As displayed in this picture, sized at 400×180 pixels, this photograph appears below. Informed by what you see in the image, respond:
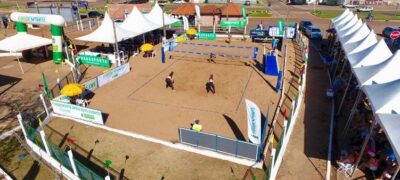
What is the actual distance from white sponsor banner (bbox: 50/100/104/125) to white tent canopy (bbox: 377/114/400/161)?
1403 centimetres

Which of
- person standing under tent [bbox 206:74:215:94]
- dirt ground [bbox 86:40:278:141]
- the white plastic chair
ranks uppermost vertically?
person standing under tent [bbox 206:74:215:94]

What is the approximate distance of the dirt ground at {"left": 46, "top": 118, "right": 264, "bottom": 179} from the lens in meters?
12.6

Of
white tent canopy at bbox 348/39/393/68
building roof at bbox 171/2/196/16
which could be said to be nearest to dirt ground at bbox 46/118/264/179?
white tent canopy at bbox 348/39/393/68

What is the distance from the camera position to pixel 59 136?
1566 centimetres

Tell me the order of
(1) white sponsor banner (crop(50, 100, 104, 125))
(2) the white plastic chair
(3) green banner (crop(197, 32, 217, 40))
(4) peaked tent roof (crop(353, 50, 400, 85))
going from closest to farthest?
(2) the white plastic chair → (4) peaked tent roof (crop(353, 50, 400, 85)) → (1) white sponsor banner (crop(50, 100, 104, 125)) → (3) green banner (crop(197, 32, 217, 40))

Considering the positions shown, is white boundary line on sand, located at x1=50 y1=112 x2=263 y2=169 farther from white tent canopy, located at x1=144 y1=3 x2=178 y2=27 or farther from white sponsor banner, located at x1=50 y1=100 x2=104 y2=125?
white tent canopy, located at x1=144 y1=3 x2=178 y2=27

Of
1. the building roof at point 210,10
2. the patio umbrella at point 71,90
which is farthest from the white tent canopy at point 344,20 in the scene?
the patio umbrella at point 71,90

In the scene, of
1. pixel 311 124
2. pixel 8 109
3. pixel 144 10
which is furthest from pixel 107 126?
pixel 144 10

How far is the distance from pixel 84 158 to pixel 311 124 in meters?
12.9

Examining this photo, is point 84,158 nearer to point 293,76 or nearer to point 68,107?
point 68,107

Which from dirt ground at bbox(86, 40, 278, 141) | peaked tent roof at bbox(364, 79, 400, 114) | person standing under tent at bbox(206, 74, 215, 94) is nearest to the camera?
peaked tent roof at bbox(364, 79, 400, 114)

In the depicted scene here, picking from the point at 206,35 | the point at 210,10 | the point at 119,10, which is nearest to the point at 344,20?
the point at 206,35

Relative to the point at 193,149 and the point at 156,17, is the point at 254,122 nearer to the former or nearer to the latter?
the point at 193,149

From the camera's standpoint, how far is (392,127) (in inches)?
419
